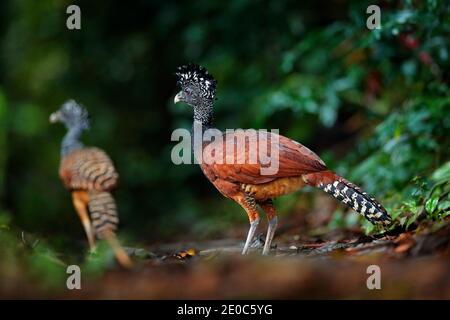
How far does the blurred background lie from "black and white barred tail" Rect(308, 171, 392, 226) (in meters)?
0.26

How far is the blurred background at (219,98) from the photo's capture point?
7172 mm

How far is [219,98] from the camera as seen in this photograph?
10906 millimetres

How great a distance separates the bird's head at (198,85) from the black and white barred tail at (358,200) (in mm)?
1445

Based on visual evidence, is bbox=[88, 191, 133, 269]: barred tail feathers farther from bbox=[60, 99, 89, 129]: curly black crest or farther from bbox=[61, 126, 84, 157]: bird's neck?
bbox=[60, 99, 89, 129]: curly black crest

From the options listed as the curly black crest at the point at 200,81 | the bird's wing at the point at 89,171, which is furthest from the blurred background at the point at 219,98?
the curly black crest at the point at 200,81

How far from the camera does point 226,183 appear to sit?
18.4 ft

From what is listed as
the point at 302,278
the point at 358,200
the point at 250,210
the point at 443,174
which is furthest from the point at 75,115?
the point at 302,278

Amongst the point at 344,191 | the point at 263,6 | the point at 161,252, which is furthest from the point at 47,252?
the point at 263,6

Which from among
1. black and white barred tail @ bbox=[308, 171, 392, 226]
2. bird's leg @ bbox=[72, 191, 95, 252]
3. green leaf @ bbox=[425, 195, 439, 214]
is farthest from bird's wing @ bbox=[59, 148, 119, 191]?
green leaf @ bbox=[425, 195, 439, 214]

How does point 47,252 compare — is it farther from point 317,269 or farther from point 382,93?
point 382,93

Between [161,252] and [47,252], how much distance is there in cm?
146

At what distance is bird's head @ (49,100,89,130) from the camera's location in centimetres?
848

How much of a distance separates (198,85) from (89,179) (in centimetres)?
160

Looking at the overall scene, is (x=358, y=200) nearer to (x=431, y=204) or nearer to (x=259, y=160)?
(x=431, y=204)
